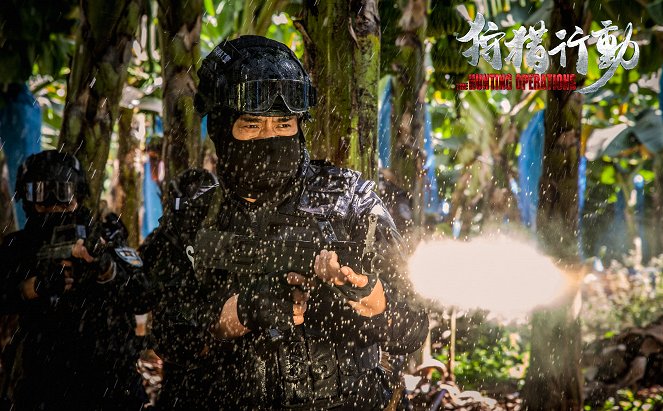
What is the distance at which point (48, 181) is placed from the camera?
3.24 m

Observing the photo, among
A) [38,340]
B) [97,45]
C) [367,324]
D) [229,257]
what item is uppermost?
[97,45]

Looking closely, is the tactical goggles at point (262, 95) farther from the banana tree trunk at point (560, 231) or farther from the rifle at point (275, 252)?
the banana tree trunk at point (560, 231)

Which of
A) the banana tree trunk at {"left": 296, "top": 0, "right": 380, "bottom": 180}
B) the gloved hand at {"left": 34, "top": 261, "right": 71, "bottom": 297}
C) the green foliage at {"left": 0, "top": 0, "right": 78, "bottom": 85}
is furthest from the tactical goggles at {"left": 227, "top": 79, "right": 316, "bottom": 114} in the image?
the green foliage at {"left": 0, "top": 0, "right": 78, "bottom": 85}

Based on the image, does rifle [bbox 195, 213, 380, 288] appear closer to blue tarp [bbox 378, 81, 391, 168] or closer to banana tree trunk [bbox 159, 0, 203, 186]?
banana tree trunk [bbox 159, 0, 203, 186]

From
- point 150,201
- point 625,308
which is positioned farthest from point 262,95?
point 625,308

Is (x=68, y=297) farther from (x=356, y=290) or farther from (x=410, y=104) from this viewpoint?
(x=410, y=104)

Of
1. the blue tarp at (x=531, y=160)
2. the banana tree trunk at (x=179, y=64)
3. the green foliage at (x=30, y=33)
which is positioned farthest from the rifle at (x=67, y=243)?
the blue tarp at (x=531, y=160)

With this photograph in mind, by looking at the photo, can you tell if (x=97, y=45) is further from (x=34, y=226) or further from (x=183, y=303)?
(x=183, y=303)

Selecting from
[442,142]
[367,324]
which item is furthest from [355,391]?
[442,142]

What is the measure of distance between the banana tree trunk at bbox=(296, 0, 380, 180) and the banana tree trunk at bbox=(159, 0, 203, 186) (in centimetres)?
182

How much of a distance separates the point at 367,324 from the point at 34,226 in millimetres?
2043

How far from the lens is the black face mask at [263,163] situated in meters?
2.03

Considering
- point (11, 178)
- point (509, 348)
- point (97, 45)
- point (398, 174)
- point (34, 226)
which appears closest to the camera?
point (34, 226)

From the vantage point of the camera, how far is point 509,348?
782cm
